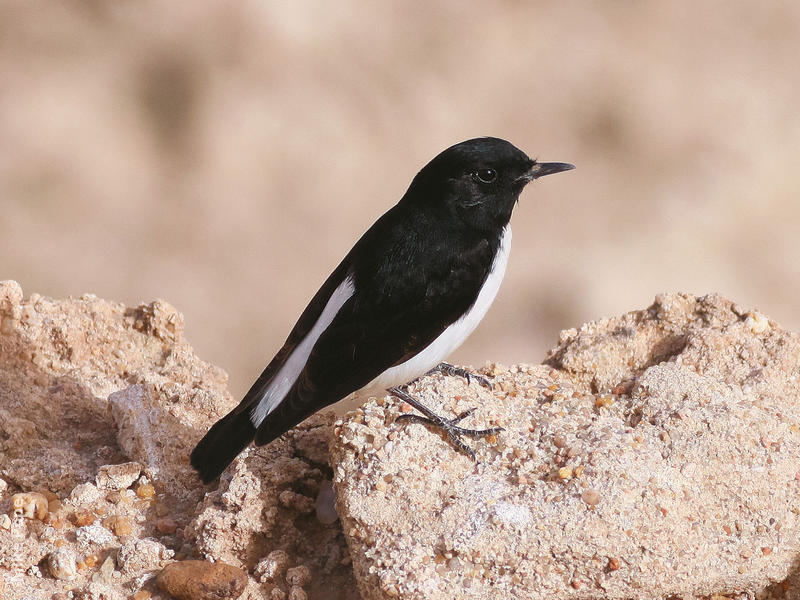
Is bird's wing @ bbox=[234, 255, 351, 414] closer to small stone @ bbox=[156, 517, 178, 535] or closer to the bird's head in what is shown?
the bird's head

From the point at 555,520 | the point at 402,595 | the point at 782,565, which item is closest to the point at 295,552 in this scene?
the point at 402,595

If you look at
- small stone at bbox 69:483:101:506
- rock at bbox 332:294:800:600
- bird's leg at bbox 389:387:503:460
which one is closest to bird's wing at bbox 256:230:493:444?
rock at bbox 332:294:800:600

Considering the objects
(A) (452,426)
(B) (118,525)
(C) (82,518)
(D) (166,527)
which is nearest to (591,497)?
(A) (452,426)

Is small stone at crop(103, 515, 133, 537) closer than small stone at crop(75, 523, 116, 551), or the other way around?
small stone at crop(75, 523, 116, 551)

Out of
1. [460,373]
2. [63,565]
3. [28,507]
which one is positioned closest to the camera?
[63,565]

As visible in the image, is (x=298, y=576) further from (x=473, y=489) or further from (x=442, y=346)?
(x=442, y=346)
